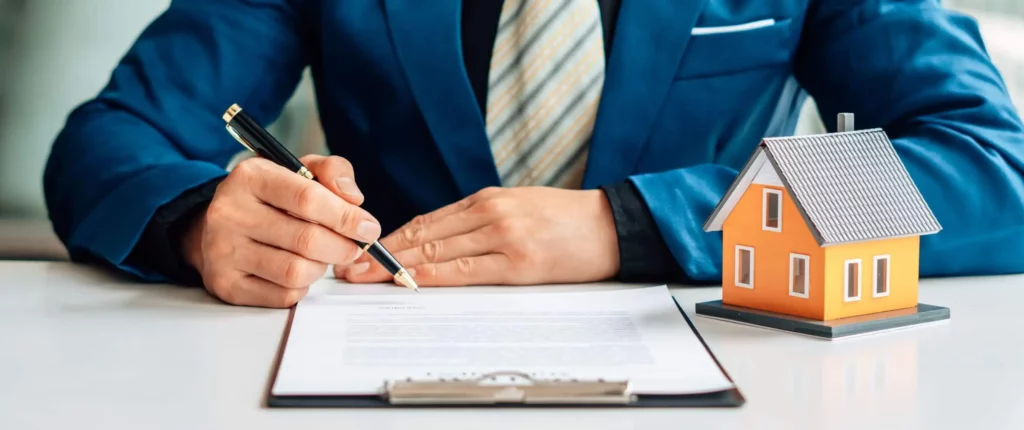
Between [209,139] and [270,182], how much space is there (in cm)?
43

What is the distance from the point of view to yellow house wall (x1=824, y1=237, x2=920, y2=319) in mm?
723

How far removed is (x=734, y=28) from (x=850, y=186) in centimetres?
49

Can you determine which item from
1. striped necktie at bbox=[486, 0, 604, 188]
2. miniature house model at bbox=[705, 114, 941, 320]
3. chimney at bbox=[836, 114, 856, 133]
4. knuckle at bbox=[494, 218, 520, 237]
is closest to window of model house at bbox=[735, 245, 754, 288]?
miniature house model at bbox=[705, 114, 941, 320]

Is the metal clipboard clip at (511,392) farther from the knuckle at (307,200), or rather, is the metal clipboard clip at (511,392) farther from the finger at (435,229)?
the finger at (435,229)

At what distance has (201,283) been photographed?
973 mm

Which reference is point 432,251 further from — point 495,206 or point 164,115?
point 164,115

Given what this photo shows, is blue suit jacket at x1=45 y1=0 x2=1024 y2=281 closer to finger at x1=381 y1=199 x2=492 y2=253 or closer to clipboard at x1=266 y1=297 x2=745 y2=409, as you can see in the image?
finger at x1=381 y1=199 x2=492 y2=253

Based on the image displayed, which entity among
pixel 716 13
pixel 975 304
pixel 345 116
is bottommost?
pixel 975 304

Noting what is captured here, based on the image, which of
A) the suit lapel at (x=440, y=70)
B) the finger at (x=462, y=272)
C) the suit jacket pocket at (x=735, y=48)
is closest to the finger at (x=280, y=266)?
the finger at (x=462, y=272)

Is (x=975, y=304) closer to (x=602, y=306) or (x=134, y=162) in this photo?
(x=602, y=306)

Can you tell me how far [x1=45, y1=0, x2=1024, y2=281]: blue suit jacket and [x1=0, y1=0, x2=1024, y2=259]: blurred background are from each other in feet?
2.31

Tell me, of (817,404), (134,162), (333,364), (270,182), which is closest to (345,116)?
(134,162)

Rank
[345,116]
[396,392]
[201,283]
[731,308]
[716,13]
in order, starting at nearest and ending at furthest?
[396,392] → [731,308] → [201,283] → [716,13] → [345,116]

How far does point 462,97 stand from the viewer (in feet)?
3.83
